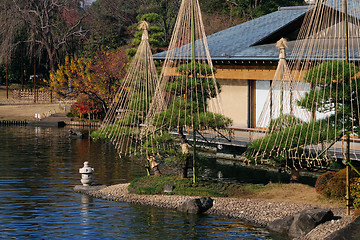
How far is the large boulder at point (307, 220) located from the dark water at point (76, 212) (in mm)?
798

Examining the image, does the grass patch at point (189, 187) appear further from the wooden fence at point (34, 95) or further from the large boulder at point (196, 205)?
the wooden fence at point (34, 95)

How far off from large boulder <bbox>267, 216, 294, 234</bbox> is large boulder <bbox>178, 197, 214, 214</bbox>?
3.28 metres

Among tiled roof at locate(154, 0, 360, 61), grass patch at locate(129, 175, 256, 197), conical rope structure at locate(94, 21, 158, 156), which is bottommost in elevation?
grass patch at locate(129, 175, 256, 197)

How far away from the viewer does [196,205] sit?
24.5 metres

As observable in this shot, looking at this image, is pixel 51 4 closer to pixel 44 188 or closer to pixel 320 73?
pixel 44 188

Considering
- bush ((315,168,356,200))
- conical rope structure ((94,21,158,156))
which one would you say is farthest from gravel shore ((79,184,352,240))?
conical rope structure ((94,21,158,156))

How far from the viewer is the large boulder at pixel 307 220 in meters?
20.9

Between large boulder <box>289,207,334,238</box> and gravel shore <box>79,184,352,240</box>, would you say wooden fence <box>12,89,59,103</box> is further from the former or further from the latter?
large boulder <box>289,207,334,238</box>

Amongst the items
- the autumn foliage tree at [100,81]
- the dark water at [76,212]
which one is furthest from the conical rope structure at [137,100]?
the autumn foliage tree at [100,81]

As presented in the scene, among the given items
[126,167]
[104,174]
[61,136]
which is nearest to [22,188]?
[104,174]

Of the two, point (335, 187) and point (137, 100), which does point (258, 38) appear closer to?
→ point (137, 100)

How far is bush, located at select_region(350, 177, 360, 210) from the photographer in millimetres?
20781

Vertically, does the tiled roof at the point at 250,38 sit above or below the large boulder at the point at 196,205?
above

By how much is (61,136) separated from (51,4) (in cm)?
2666
